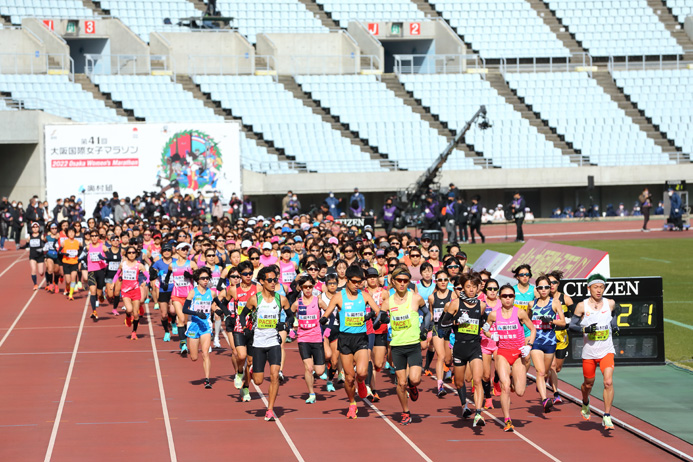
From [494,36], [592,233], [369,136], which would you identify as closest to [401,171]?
[369,136]

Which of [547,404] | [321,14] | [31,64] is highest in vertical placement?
[321,14]

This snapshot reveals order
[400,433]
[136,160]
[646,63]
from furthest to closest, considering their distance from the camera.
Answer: [646,63] → [136,160] → [400,433]

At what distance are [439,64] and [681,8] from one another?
616 inches

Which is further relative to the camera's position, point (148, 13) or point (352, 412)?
point (148, 13)

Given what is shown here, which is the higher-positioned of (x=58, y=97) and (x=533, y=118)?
(x=58, y=97)

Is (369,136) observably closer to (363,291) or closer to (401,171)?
(401,171)

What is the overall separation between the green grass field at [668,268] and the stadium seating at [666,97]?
17864mm

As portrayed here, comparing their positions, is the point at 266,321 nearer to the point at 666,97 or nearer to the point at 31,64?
the point at 31,64

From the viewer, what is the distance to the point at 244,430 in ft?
37.4

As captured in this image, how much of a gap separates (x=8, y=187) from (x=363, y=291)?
1212 inches

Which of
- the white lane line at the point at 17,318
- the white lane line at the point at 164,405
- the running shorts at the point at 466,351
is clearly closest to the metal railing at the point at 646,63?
the white lane line at the point at 17,318

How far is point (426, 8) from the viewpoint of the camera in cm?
5741

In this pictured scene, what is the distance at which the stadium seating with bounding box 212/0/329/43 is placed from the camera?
5469 centimetres

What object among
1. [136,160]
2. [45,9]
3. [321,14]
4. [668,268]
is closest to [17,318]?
[668,268]
